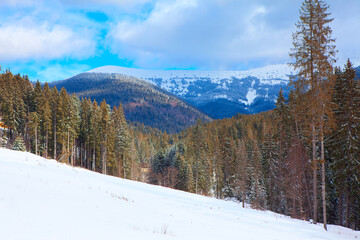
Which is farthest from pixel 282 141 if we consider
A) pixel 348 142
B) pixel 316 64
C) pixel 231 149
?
pixel 231 149

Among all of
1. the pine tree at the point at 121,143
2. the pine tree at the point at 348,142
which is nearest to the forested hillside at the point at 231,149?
the pine tree at the point at 348,142

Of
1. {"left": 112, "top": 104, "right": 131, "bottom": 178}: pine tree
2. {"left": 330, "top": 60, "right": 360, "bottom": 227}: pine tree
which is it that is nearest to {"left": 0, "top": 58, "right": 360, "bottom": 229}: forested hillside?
{"left": 330, "top": 60, "right": 360, "bottom": 227}: pine tree

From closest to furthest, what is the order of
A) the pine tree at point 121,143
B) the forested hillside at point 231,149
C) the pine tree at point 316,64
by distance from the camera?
the pine tree at point 316,64
the forested hillside at point 231,149
the pine tree at point 121,143

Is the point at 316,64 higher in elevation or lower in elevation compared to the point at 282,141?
higher

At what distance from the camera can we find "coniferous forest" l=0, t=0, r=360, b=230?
16688mm

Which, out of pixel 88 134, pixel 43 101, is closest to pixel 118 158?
pixel 88 134

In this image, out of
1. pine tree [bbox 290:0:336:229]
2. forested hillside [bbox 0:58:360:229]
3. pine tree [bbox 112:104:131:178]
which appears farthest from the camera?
pine tree [bbox 112:104:131:178]

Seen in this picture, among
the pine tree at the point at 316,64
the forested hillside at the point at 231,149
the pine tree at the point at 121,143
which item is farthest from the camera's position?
the pine tree at the point at 121,143

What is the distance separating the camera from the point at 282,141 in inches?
1258

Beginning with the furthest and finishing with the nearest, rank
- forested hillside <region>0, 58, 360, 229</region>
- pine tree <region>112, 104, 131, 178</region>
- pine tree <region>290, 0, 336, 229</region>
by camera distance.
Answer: pine tree <region>112, 104, 131, 178</region> < forested hillside <region>0, 58, 360, 229</region> < pine tree <region>290, 0, 336, 229</region>

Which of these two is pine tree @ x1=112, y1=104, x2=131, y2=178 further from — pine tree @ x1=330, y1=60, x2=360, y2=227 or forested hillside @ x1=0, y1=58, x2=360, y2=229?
pine tree @ x1=330, y1=60, x2=360, y2=227

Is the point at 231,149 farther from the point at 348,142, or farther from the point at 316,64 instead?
the point at 316,64

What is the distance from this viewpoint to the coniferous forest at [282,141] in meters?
16.7

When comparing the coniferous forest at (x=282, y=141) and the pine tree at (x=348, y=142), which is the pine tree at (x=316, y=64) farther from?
the pine tree at (x=348, y=142)
